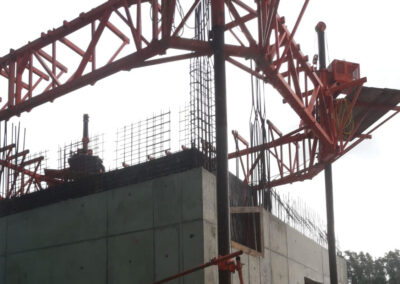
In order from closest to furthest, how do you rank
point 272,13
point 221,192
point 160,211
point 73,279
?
1. point 221,192
2. point 272,13
3. point 160,211
4. point 73,279

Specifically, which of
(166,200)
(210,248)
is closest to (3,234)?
(166,200)

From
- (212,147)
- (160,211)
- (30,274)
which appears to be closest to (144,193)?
(160,211)

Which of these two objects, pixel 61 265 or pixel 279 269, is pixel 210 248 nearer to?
pixel 61 265

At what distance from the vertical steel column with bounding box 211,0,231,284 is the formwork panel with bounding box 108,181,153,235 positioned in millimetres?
4899

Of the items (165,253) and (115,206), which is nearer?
(165,253)

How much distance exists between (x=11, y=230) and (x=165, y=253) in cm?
627

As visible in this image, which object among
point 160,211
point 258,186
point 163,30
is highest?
point 163,30

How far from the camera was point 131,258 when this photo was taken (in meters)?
17.0

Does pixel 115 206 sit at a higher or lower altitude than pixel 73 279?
higher

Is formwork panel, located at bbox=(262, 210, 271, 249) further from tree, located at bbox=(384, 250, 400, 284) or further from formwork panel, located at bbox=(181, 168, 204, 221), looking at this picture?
tree, located at bbox=(384, 250, 400, 284)

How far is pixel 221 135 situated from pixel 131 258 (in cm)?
574

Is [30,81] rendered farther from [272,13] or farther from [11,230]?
[272,13]

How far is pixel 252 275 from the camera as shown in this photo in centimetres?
1823

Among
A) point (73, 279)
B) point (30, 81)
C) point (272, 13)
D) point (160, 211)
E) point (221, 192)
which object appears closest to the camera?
point (221, 192)
